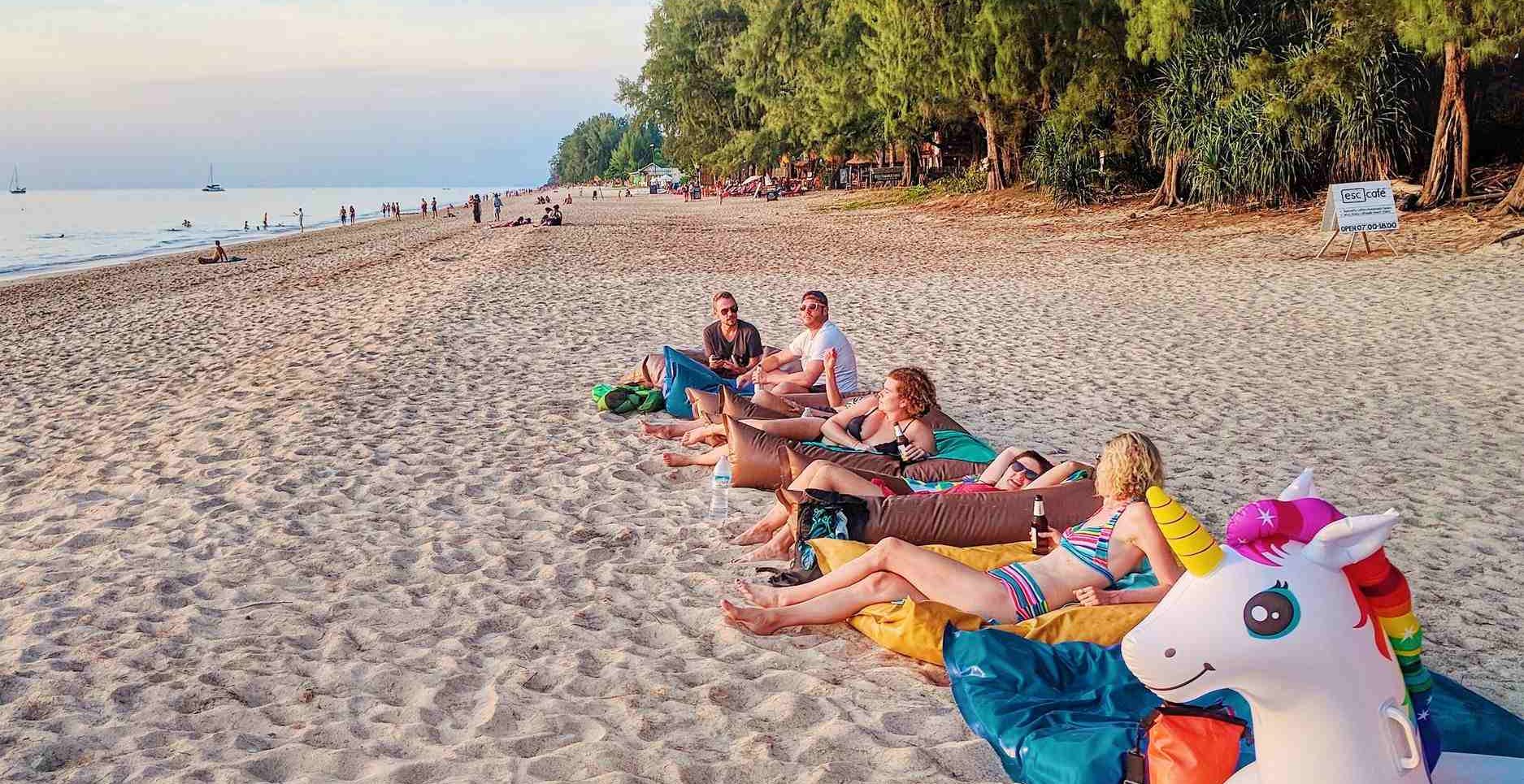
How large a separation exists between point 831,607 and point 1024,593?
2.51 feet

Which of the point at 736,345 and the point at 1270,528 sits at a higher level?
the point at 1270,528

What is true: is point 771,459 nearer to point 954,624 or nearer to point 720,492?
point 720,492

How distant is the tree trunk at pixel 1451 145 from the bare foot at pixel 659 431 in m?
16.0

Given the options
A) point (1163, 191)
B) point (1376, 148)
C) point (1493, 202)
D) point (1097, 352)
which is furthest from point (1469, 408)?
point (1163, 191)

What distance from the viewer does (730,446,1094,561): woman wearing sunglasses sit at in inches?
214

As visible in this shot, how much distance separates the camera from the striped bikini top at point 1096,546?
13.9 feet

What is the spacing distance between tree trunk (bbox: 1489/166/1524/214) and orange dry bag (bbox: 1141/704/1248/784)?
55.4 feet

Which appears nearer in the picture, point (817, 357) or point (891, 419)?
point (891, 419)

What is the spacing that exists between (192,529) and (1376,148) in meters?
21.1

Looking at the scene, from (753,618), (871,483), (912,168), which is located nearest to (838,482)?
(871,483)

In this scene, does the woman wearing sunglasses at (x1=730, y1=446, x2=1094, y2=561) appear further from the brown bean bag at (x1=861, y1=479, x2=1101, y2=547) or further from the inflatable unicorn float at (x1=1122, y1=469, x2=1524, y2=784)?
the inflatable unicorn float at (x1=1122, y1=469, x2=1524, y2=784)

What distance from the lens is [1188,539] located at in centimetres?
234

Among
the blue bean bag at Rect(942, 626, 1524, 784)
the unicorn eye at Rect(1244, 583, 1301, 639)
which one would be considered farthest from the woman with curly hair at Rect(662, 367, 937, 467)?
the unicorn eye at Rect(1244, 583, 1301, 639)

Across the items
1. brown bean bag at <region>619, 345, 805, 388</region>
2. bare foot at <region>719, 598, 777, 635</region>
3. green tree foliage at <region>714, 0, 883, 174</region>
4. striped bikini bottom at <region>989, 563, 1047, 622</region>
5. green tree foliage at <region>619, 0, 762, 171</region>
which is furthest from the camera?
green tree foliage at <region>619, 0, 762, 171</region>
